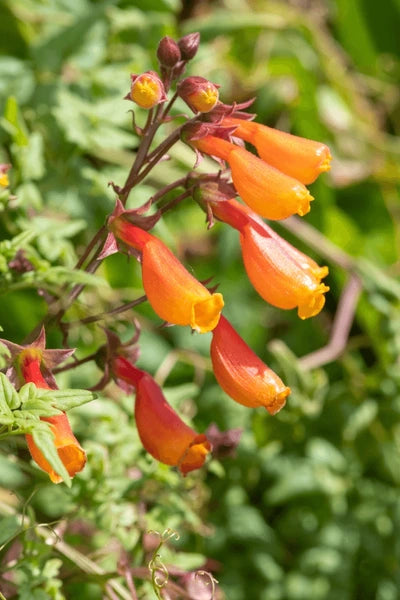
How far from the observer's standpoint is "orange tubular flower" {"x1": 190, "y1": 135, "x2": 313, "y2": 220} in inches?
47.7

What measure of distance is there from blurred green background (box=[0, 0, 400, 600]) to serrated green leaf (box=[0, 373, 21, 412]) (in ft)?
0.81

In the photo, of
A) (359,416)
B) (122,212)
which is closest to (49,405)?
(122,212)

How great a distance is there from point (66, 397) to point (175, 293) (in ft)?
0.64

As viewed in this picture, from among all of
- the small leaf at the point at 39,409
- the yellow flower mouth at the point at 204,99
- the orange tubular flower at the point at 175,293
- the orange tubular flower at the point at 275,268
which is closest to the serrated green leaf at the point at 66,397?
the small leaf at the point at 39,409

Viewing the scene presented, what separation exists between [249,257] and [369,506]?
1.25m

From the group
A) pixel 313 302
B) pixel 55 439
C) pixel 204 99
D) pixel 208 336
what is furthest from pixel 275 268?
pixel 208 336

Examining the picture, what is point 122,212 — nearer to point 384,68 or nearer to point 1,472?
point 1,472

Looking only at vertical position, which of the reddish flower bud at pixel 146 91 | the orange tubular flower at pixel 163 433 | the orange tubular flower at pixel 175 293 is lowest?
the orange tubular flower at pixel 163 433

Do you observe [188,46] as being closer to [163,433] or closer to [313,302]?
[313,302]

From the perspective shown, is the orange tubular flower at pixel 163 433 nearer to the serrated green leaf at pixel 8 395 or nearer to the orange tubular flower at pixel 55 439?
the orange tubular flower at pixel 55 439

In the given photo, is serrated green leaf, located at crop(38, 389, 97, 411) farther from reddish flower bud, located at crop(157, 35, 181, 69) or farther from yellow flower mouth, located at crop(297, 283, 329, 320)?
reddish flower bud, located at crop(157, 35, 181, 69)

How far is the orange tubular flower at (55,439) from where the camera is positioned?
3.61 ft

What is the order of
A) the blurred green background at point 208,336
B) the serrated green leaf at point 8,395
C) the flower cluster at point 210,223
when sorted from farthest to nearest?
1. the blurred green background at point 208,336
2. the flower cluster at point 210,223
3. the serrated green leaf at point 8,395

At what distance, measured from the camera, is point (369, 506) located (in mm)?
2320
